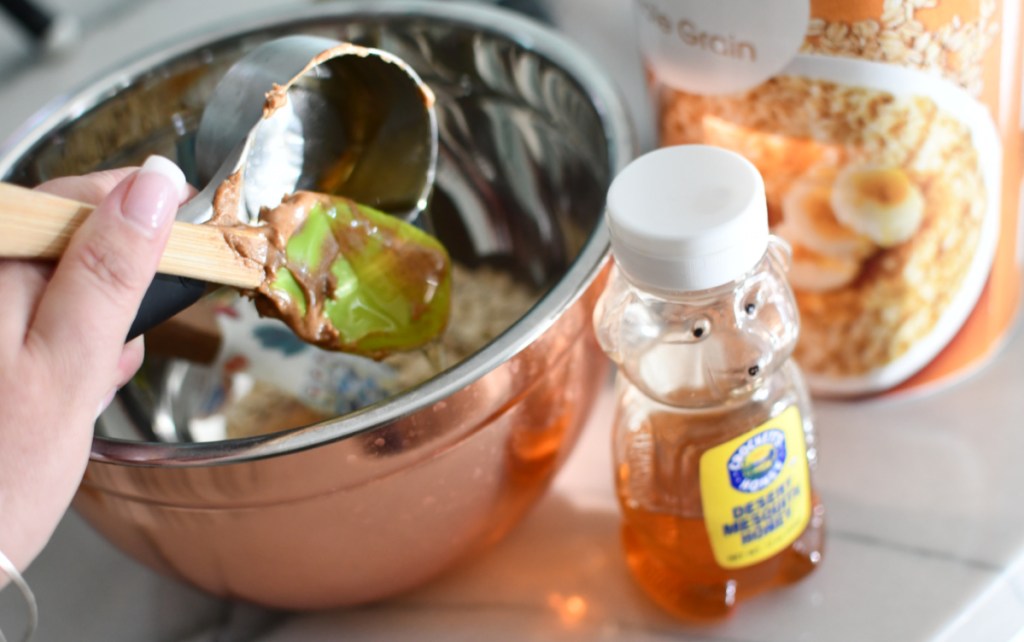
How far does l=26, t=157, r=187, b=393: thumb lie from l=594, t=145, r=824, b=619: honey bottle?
18cm

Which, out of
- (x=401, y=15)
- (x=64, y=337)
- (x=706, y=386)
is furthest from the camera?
(x=401, y=15)

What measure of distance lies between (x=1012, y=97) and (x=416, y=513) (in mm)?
371

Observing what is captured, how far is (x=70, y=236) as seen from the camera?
15.8 inches

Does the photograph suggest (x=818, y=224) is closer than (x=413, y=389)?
No

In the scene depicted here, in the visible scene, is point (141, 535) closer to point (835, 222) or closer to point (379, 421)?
point (379, 421)

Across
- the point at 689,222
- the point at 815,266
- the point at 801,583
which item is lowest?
the point at 801,583

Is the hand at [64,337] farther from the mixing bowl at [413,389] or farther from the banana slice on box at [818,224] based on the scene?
the banana slice on box at [818,224]

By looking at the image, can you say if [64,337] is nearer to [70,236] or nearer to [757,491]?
[70,236]

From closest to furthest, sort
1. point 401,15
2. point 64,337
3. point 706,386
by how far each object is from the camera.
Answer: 1. point 64,337
2. point 706,386
3. point 401,15

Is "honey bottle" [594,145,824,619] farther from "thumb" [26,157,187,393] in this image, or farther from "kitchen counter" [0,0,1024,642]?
"thumb" [26,157,187,393]

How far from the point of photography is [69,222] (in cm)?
40

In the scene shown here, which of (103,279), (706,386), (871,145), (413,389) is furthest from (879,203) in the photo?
(103,279)

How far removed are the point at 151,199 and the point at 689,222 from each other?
204 millimetres

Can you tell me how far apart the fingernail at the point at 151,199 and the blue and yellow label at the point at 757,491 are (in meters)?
0.26
